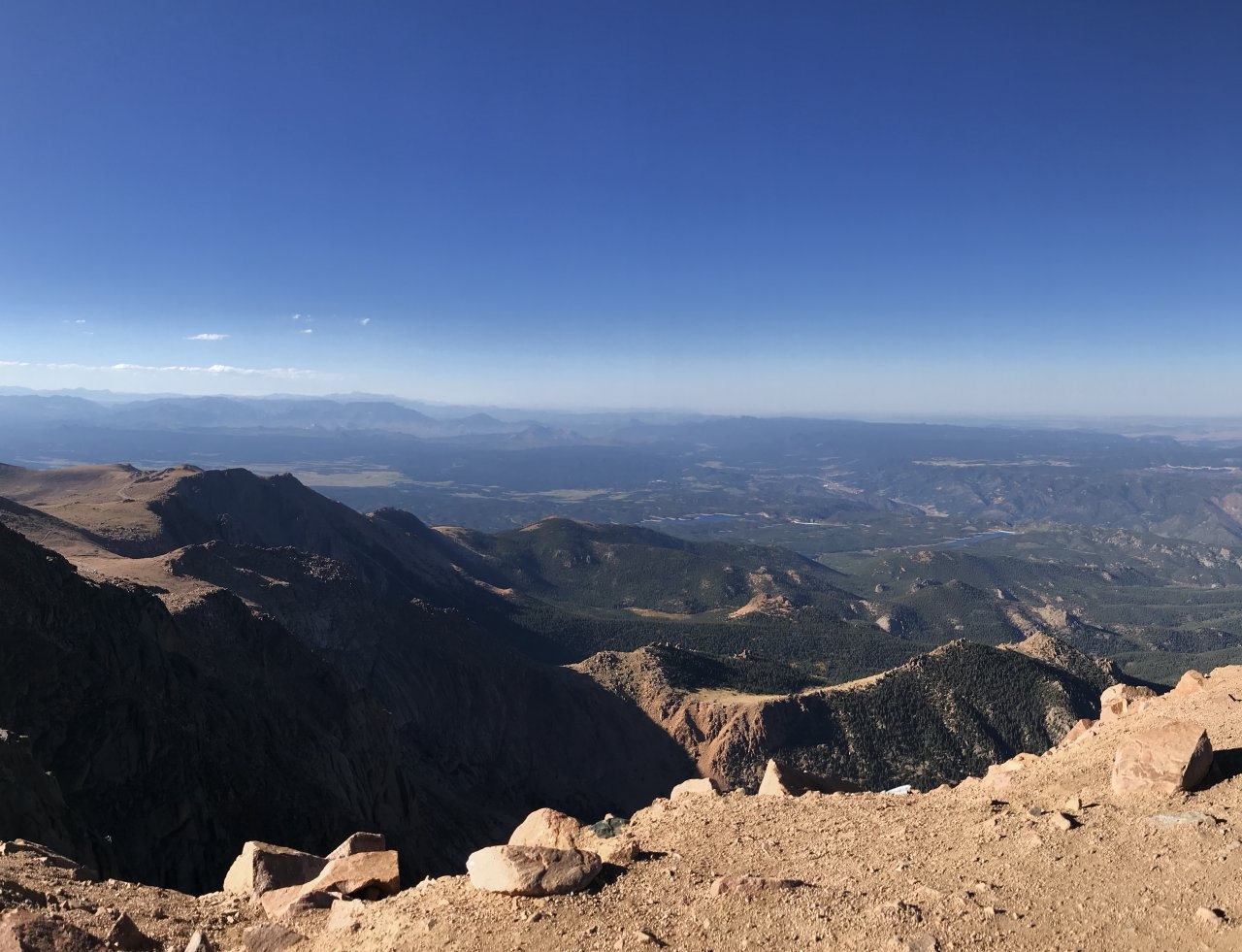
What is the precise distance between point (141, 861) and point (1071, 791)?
103ft

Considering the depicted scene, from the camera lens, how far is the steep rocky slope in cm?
7462

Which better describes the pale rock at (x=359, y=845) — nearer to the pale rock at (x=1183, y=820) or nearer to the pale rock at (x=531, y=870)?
the pale rock at (x=531, y=870)

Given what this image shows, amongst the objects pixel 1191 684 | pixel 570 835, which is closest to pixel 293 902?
pixel 570 835

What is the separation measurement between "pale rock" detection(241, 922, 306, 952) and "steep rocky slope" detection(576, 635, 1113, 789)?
64.4 m

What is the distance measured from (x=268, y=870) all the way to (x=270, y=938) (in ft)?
14.1

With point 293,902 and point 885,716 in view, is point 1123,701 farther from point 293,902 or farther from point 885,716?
point 885,716

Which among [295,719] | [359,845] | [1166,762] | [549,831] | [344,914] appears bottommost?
[295,719]

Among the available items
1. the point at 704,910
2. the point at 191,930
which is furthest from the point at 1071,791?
the point at 191,930

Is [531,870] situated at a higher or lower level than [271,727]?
higher

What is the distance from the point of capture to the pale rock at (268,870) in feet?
49.4

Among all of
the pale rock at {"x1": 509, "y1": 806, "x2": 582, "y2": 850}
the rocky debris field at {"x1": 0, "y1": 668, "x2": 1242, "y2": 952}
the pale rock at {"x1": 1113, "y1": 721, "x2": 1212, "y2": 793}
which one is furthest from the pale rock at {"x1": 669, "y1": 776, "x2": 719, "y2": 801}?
the pale rock at {"x1": 1113, "y1": 721, "x2": 1212, "y2": 793}

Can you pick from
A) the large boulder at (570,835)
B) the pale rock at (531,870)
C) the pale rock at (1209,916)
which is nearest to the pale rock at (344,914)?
the pale rock at (531,870)

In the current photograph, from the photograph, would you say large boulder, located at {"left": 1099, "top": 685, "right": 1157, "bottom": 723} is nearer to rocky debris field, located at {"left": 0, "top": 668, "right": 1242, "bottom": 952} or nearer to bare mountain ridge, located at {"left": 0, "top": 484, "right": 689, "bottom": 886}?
rocky debris field, located at {"left": 0, "top": 668, "right": 1242, "bottom": 952}

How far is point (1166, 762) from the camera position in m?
15.1
